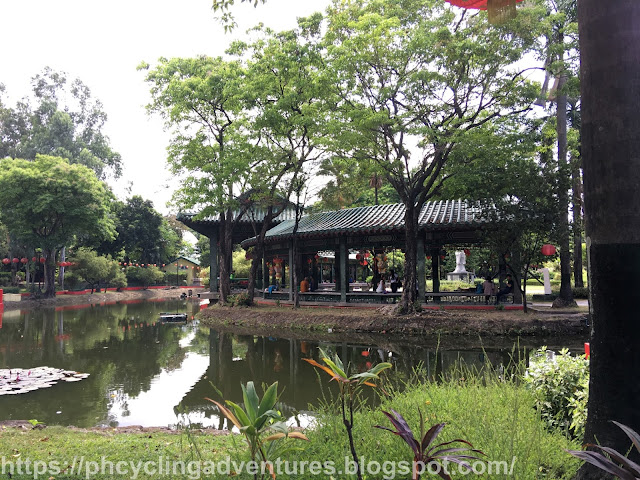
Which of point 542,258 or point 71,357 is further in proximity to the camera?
point 542,258

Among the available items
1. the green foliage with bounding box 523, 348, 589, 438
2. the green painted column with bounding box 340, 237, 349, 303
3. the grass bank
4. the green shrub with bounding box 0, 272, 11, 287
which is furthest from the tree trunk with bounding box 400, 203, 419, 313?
the green shrub with bounding box 0, 272, 11, 287

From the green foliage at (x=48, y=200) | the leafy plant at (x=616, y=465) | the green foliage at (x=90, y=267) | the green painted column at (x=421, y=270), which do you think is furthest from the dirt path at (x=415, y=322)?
the green foliage at (x=90, y=267)

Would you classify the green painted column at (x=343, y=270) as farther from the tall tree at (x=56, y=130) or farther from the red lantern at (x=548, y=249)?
the tall tree at (x=56, y=130)

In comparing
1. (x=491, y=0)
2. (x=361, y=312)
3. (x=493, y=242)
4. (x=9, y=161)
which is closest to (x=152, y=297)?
(x=9, y=161)

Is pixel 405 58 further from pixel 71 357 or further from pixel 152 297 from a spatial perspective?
pixel 152 297

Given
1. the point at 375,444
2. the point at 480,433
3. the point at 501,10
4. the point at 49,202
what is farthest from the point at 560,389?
the point at 49,202

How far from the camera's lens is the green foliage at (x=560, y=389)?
3475 mm

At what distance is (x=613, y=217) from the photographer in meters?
2.55

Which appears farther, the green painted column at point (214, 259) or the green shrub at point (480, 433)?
the green painted column at point (214, 259)

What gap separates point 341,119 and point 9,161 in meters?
23.0

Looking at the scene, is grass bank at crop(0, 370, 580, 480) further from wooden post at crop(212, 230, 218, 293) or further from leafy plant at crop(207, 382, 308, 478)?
wooden post at crop(212, 230, 218, 293)

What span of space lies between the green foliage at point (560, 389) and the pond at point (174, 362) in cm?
65

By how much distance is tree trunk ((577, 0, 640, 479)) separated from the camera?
2.46m

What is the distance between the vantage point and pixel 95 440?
Answer: 4535 millimetres
